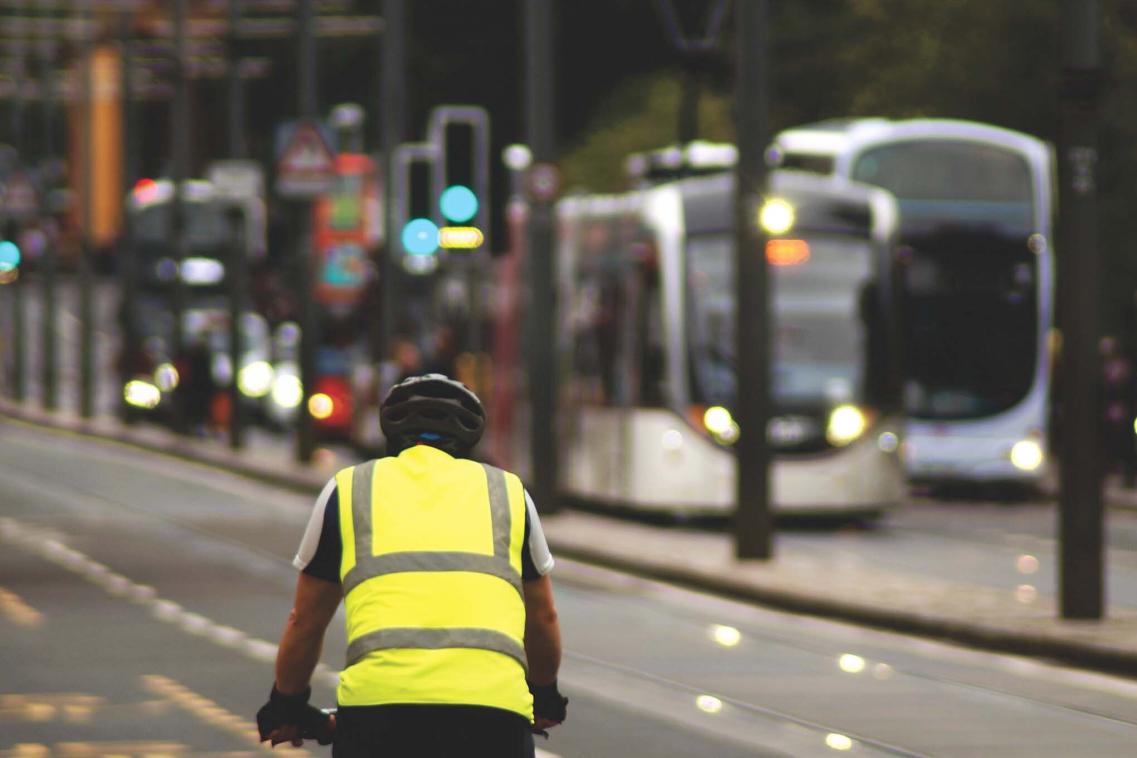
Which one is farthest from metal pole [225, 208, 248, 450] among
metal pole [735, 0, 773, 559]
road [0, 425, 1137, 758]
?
metal pole [735, 0, 773, 559]

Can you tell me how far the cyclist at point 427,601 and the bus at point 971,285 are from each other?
24027mm

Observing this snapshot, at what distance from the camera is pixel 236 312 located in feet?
125

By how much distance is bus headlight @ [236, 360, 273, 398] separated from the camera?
154 ft

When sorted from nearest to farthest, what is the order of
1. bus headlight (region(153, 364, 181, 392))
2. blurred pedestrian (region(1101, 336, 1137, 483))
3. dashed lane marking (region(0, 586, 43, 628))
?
dashed lane marking (region(0, 586, 43, 628))
blurred pedestrian (region(1101, 336, 1137, 483))
bus headlight (region(153, 364, 181, 392))

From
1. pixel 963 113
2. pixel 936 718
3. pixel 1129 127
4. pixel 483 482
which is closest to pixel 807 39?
pixel 963 113

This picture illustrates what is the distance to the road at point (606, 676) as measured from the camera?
37.9 ft

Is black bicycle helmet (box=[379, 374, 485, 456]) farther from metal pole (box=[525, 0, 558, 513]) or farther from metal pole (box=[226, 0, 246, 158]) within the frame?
metal pole (box=[226, 0, 246, 158])

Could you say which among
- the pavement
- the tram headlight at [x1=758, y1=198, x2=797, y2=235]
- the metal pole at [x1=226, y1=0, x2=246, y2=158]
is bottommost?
the pavement

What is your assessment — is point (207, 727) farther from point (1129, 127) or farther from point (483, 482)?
point (1129, 127)

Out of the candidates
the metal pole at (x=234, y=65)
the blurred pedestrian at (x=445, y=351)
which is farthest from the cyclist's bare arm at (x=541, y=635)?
the metal pole at (x=234, y=65)

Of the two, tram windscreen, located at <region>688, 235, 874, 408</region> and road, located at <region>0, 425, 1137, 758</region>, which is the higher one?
tram windscreen, located at <region>688, 235, 874, 408</region>

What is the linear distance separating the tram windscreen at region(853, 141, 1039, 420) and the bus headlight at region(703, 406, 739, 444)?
581 cm

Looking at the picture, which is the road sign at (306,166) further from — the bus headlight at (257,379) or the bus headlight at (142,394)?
the bus headlight at (257,379)

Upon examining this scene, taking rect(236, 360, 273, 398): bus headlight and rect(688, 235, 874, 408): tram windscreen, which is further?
rect(236, 360, 273, 398): bus headlight
